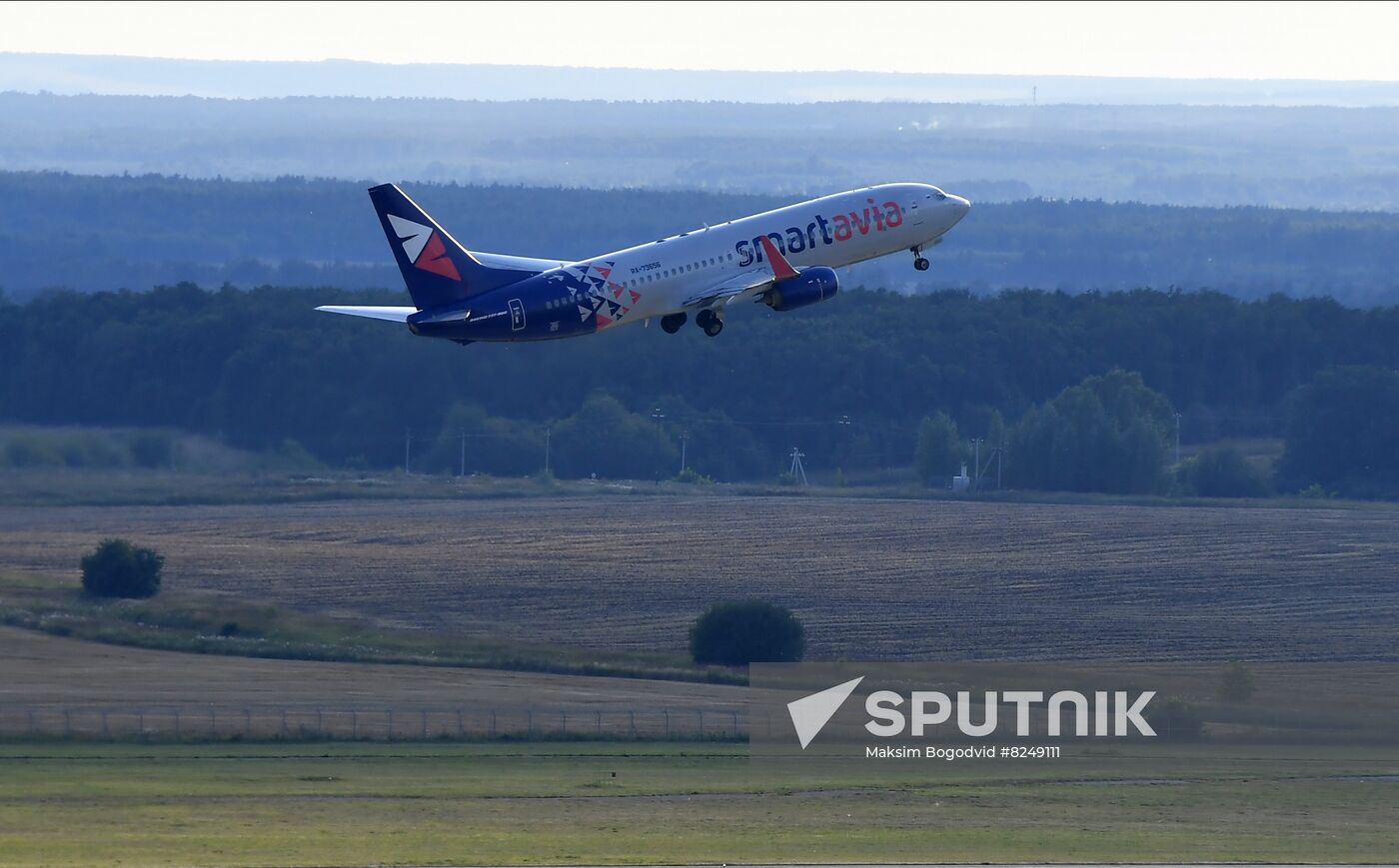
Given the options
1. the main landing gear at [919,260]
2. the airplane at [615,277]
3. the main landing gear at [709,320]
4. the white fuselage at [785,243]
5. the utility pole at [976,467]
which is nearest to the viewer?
the airplane at [615,277]

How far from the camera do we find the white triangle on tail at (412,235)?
250ft

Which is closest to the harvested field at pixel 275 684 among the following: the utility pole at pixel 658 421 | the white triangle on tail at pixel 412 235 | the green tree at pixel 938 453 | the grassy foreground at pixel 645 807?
the grassy foreground at pixel 645 807

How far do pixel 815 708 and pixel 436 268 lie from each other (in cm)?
2002

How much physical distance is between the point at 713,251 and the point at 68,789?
28.6m

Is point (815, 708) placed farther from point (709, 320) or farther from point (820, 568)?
point (820, 568)

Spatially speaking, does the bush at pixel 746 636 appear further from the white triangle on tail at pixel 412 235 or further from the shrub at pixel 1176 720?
the white triangle on tail at pixel 412 235

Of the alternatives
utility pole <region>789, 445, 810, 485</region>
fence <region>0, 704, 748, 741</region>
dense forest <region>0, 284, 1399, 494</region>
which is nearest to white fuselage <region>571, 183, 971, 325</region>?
fence <region>0, 704, 748, 741</region>

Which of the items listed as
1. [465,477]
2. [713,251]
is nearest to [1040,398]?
[465,477]

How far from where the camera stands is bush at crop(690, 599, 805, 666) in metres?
89.4

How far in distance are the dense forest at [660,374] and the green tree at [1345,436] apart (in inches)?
44.6

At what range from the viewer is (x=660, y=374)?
169 meters

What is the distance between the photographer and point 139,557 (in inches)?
3898

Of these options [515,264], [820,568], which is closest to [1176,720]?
[515,264]

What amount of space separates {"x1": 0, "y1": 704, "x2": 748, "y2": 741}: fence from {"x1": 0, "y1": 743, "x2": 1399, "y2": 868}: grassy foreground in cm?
168
